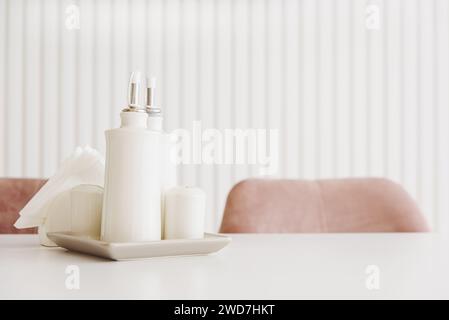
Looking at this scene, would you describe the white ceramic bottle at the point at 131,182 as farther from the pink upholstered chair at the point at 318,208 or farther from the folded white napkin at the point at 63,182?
the pink upholstered chair at the point at 318,208

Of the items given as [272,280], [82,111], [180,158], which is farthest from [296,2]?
[272,280]

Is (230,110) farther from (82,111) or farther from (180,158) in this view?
(82,111)

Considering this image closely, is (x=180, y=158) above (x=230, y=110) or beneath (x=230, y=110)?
beneath

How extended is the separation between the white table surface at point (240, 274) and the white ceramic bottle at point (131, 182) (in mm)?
39

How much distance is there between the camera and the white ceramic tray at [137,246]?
61 cm

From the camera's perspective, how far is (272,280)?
1.68 ft

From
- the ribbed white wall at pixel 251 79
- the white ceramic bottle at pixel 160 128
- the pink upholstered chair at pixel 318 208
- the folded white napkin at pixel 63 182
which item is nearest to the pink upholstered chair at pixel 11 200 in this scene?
the pink upholstered chair at pixel 318 208

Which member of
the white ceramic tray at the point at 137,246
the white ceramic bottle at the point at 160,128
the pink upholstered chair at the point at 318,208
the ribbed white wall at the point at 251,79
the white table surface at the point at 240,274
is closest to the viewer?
the white table surface at the point at 240,274

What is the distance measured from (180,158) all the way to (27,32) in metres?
Answer: 0.85

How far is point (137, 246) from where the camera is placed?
616 mm

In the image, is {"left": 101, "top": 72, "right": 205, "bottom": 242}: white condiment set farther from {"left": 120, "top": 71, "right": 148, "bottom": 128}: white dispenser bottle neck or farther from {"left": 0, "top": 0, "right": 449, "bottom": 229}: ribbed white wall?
{"left": 0, "top": 0, "right": 449, "bottom": 229}: ribbed white wall

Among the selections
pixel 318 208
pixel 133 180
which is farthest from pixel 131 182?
pixel 318 208

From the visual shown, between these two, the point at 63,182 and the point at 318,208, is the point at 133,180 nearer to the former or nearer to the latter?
the point at 63,182

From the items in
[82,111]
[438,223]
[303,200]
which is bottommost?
[438,223]
